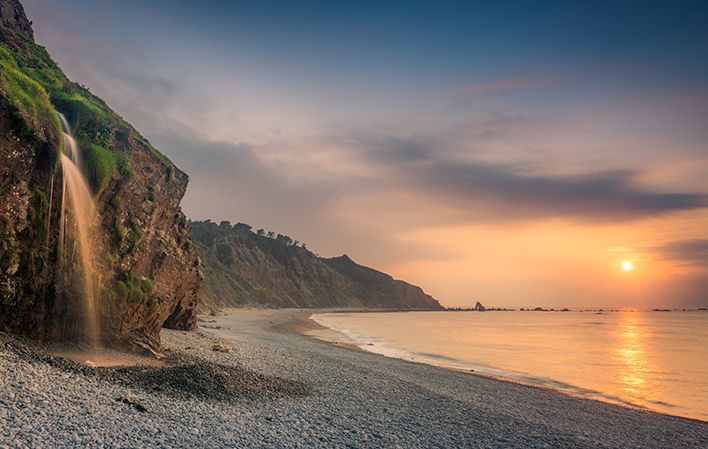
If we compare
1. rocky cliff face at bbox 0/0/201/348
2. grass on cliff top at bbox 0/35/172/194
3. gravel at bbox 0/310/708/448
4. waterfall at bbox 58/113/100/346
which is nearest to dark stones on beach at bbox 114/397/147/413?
gravel at bbox 0/310/708/448

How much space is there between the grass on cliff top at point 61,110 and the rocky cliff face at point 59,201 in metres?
0.05

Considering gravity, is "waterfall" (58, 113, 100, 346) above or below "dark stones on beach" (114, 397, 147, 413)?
above

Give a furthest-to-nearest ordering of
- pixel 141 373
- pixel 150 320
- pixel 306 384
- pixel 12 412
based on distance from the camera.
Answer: pixel 150 320 < pixel 306 384 < pixel 141 373 < pixel 12 412

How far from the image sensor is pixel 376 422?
44.9 ft

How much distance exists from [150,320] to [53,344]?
4.76 m

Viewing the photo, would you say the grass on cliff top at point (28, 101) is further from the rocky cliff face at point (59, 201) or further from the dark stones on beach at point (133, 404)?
the dark stones on beach at point (133, 404)

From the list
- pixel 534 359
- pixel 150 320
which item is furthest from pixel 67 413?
pixel 534 359

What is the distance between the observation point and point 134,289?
20.0m

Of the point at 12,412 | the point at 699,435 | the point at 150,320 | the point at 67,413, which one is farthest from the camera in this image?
the point at 150,320

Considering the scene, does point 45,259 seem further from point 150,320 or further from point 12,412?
point 12,412

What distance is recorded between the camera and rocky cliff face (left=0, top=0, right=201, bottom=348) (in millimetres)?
15703

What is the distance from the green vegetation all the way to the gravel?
3.17 metres

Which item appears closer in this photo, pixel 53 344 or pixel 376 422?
pixel 376 422

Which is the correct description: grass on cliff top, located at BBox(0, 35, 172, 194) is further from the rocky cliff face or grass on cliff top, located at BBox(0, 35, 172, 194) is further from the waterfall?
the waterfall
